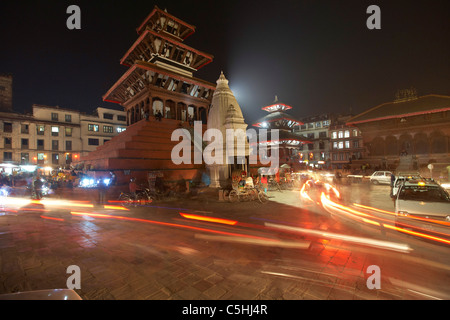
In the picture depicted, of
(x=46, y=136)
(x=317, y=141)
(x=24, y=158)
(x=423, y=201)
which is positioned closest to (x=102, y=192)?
(x=423, y=201)

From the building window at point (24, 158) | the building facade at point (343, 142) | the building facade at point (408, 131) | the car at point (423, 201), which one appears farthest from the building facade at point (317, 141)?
the building window at point (24, 158)

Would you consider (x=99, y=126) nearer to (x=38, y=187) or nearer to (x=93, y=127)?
(x=93, y=127)

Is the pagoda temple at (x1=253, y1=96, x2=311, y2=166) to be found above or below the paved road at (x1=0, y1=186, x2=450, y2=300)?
above

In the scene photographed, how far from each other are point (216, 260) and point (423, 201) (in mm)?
6632

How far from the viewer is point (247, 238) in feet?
17.0

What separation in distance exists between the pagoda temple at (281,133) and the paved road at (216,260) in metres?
29.2

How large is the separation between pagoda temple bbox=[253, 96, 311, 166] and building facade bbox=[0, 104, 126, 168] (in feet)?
119

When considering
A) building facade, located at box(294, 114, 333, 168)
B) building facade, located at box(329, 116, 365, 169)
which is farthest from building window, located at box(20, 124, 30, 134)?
building facade, located at box(329, 116, 365, 169)

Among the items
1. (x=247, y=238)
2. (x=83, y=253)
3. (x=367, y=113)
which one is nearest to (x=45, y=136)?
(x=83, y=253)

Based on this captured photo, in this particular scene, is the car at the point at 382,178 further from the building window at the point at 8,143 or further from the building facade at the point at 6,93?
the building facade at the point at 6,93

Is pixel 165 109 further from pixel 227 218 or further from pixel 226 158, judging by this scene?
pixel 227 218

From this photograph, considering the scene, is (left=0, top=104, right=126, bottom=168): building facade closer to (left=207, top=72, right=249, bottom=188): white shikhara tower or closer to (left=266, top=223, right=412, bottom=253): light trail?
(left=207, top=72, right=249, bottom=188): white shikhara tower

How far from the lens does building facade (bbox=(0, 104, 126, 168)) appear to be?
3294 cm
